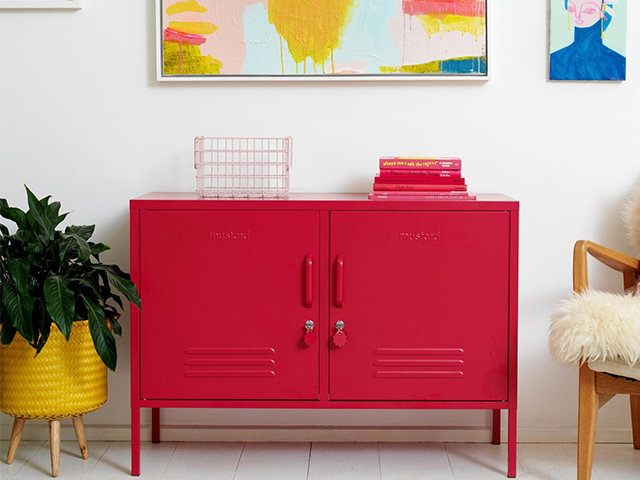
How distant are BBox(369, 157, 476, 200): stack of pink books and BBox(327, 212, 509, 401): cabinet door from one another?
0.11m

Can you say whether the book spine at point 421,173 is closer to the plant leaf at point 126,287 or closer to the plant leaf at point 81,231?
the plant leaf at point 126,287

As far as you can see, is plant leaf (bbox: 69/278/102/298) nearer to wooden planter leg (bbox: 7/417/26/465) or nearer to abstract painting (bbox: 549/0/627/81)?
wooden planter leg (bbox: 7/417/26/465)

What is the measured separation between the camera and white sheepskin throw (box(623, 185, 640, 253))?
2184 mm

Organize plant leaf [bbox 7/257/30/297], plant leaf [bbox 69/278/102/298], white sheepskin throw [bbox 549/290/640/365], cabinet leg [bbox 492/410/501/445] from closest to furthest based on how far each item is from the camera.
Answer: white sheepskin throw [bbox 549/290/640/365] < plant leaf [bbox 7/257/30/297] < plant leaf [bbox 69/278/102/298] < cabinet leg [bbox 492/410/501/445]

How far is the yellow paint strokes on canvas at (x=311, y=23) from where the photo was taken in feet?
7.52

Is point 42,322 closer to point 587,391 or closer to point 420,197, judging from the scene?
point 420,197

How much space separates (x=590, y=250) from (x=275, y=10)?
127 centimetres

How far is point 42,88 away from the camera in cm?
235

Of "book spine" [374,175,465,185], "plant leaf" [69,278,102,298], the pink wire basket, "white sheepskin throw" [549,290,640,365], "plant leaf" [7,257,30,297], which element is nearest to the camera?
"white sheepskin throw" [549,290,640,365]

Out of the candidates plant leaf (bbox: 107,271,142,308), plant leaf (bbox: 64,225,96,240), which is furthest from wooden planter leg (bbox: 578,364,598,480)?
plant leaf (bbox: 64,225,96,240)

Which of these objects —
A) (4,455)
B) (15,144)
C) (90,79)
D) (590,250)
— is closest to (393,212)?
(590,250)

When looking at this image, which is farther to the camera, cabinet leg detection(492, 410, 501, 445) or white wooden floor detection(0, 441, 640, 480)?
cabinet leg detection(492, 410, 501, 445)

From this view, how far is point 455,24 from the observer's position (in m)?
2.28

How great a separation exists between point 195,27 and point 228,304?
964mm
